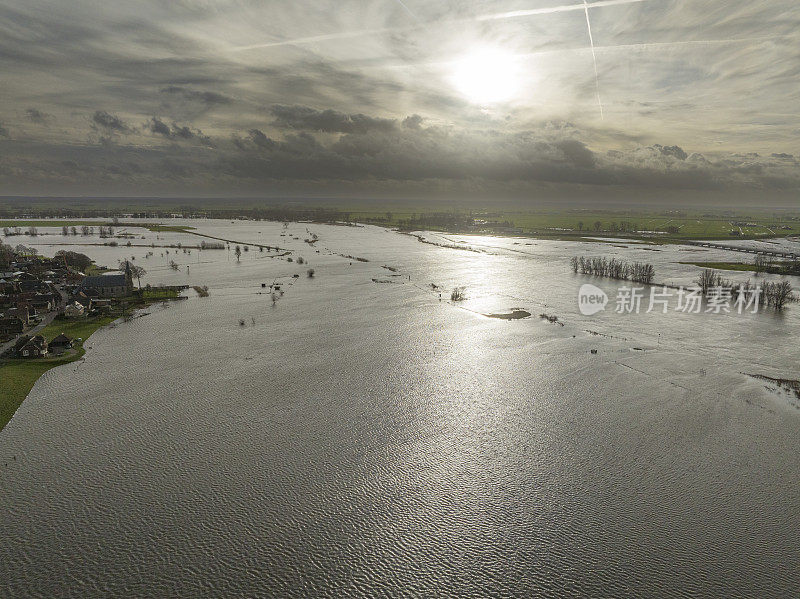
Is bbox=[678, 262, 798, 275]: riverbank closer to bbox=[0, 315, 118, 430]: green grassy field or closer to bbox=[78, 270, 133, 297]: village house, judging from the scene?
bbox=[78, 270, 133, 297]: village house

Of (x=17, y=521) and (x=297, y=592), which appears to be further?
(x=17, y=521)

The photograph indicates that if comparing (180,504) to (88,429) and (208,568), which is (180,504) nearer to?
(208,568)

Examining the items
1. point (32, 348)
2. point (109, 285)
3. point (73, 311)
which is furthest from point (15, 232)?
point (32, 348)

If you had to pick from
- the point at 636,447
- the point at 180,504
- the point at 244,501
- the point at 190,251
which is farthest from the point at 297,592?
the point at 190,251

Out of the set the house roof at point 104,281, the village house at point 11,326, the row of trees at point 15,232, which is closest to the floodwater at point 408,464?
the village house at point 11,326

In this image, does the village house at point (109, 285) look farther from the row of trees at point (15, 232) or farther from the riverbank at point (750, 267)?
the row of trees at point (15, 232)

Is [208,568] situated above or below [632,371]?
below
